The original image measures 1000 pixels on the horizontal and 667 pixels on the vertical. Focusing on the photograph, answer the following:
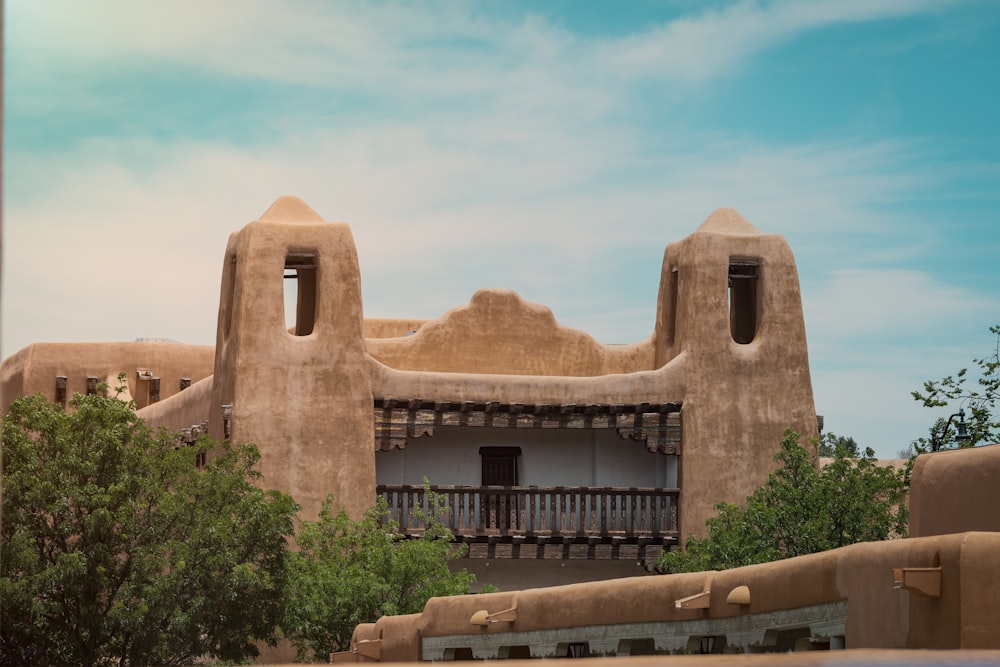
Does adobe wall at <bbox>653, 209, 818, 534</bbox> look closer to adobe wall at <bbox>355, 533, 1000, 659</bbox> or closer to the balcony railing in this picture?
the balcony railing

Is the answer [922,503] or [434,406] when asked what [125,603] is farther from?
[922,503]

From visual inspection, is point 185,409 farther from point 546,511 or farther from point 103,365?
point 546,511

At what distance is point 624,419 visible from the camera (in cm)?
2767

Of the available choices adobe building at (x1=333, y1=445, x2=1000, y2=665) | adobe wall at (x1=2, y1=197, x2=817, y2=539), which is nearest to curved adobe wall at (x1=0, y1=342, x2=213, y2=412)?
adobe wall at (x1=2, y1=197, x2=817, y2=539)

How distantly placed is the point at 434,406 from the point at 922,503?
1428 centimetres

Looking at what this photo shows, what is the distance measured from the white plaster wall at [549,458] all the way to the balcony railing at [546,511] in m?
0.66

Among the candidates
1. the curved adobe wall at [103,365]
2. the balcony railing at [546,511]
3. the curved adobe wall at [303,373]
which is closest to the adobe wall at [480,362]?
the curved adobe wall at [303,373]

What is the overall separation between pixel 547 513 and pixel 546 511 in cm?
6

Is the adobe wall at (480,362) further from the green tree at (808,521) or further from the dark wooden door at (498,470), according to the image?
the green tree at (808,521)

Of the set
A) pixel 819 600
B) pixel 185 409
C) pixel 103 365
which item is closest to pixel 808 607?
pixel 819 600

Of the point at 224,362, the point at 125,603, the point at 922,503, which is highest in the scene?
the point at 224,362

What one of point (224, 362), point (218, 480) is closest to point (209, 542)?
point (218, 480)

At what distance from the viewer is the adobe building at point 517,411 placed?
2611cm

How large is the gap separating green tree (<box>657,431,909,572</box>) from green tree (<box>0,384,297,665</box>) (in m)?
6.75
